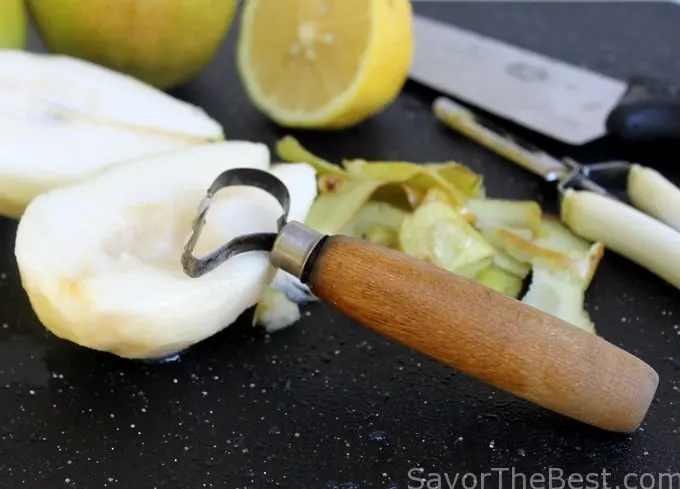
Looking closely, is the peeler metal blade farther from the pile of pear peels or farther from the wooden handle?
the wooden handle

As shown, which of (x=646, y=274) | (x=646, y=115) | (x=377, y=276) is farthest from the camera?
(x=646, y=115)

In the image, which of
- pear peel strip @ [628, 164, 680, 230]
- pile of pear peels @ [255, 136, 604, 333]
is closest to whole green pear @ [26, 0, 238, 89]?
pile of pear peels @ [255, 136, 604, 333]

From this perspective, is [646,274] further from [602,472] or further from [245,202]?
[245,202]

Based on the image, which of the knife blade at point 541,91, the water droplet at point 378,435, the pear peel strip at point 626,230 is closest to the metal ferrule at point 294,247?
the water droplet at point 378,435

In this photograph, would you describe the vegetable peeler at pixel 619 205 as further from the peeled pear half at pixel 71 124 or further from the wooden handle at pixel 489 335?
the peeled pear half at pixel 71 124

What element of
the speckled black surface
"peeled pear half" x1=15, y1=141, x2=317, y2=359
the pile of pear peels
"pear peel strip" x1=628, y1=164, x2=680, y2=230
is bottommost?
the speckled black surface

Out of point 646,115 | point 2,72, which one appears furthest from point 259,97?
point 646,115

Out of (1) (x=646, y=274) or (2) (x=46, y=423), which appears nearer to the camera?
(2) (x=46, y=423)
